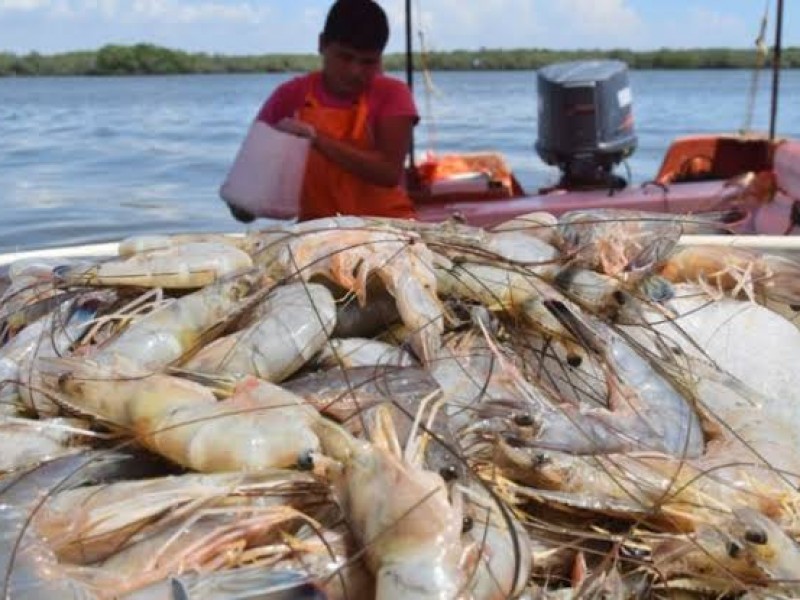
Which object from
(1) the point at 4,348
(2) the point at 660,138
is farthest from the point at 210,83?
(1) the point at 4,348

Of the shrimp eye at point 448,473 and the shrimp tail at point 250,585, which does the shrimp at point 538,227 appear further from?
the shrimp tail at point 250,585

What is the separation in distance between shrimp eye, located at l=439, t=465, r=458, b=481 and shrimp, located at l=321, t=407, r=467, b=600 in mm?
63

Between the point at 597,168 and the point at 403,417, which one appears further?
the point at 597,168

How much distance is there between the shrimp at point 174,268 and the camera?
9.78 ft

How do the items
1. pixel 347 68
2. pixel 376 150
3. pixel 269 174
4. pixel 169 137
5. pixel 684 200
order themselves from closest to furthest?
pixel 347 68 → pixel 376 150 → pixel 269 174 → pixel 684 200 → pixel 169 137

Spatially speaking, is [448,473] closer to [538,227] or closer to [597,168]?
[538,227]

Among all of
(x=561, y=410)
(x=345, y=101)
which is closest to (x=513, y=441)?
(x=561, y=410)

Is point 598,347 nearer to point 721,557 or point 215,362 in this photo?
point 721,557

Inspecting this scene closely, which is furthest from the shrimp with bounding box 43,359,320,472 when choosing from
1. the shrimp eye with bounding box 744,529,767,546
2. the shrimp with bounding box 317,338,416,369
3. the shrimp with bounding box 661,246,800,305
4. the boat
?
the boat

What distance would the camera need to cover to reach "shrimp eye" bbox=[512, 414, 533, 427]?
2441mm

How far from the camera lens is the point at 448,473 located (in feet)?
6.82

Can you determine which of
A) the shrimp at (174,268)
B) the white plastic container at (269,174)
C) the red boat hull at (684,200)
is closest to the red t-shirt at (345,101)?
the white plastic container at (269,174)

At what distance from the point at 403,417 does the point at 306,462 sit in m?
0.24

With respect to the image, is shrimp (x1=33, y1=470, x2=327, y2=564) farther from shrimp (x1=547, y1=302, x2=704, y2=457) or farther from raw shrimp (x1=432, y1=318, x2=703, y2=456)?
shrimp (x1=547, y1=302, x2=704, y2=457)
